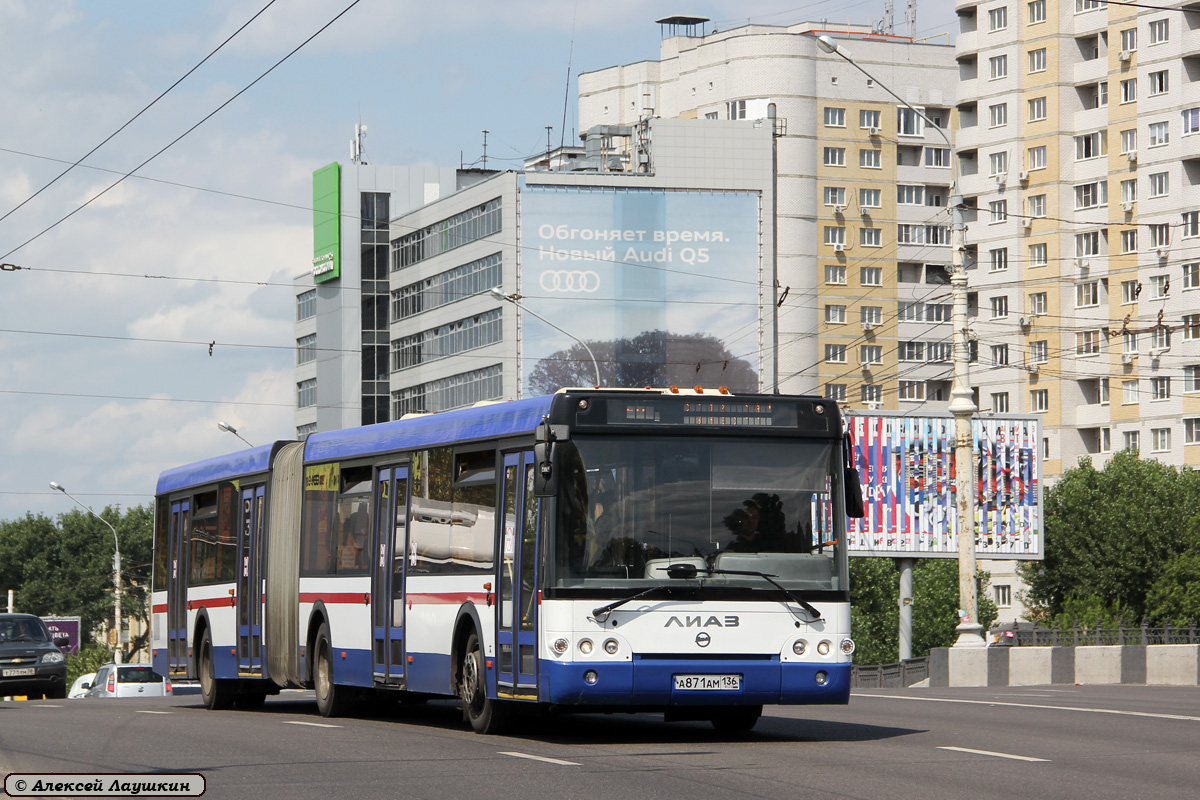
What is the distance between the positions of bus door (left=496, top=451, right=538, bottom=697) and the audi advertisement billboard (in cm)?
8136

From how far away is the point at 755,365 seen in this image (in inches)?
4087

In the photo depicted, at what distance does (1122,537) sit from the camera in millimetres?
83562

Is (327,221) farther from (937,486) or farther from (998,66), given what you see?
(937,486)

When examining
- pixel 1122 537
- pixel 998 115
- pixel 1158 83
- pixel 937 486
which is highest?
pixel 998 115

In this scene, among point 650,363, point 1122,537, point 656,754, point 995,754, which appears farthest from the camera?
point 650,363

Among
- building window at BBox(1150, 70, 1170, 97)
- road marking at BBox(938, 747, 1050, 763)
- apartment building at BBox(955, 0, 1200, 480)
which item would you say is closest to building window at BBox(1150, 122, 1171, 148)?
apartment building at BBox(955, 0, 1200, 480)

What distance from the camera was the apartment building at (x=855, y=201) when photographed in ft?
401

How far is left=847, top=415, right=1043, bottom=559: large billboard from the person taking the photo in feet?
176

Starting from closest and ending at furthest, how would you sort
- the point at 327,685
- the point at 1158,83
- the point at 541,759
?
the point at 541,759 < the point at 327,685 < the point at 1158,83

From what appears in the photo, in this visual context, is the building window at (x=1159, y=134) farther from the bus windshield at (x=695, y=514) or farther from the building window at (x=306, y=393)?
the bus windshield at (x=695, y=514)

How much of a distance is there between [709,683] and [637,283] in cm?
Result: 8594

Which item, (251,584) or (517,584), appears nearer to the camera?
(517,584)

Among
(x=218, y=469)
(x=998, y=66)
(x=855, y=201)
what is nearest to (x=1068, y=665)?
(x=218, y=469)

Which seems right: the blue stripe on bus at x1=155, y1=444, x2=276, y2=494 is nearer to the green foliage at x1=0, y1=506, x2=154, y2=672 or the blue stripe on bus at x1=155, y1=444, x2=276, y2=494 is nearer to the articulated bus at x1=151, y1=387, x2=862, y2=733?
the articulated bus at x1=151, y1=387, x2=862, y2=733
